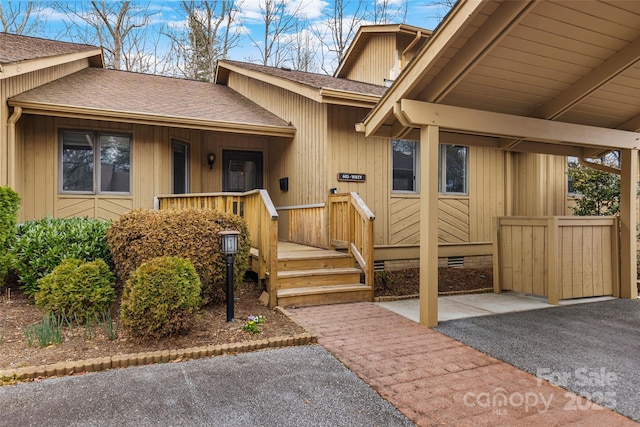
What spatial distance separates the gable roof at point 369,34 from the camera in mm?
9586

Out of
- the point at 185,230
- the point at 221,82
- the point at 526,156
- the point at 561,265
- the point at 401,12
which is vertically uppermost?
the point at 401,12

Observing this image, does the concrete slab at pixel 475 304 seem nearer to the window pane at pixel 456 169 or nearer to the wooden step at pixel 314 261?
the wooden step at pixel 314 261

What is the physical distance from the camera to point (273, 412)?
2.49m

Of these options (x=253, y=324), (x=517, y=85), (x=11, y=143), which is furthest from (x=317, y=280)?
(x=11, y=143)

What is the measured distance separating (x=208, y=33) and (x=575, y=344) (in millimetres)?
17323

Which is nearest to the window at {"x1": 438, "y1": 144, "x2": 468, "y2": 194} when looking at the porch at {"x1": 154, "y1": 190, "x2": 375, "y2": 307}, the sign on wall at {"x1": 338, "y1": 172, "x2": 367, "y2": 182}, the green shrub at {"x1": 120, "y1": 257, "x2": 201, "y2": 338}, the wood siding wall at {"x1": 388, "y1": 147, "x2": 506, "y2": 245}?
the wood siding wall at {"x1": 388, "y1": 147, "x2": 506, "y2": 245}

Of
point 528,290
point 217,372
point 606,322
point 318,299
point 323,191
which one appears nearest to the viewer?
point 217,372

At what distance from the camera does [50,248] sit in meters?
4.62

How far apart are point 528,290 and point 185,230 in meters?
4.76

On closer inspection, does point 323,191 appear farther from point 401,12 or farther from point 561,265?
point 401,12

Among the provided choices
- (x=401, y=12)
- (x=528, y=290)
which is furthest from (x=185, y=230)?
(x=401, y=12)

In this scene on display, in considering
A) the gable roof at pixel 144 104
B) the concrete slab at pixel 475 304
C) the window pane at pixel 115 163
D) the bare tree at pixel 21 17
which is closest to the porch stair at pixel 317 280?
the concrete slab at pixel 475 304

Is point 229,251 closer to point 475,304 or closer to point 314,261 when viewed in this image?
point 314,261

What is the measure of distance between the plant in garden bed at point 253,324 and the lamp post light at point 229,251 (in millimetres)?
246
